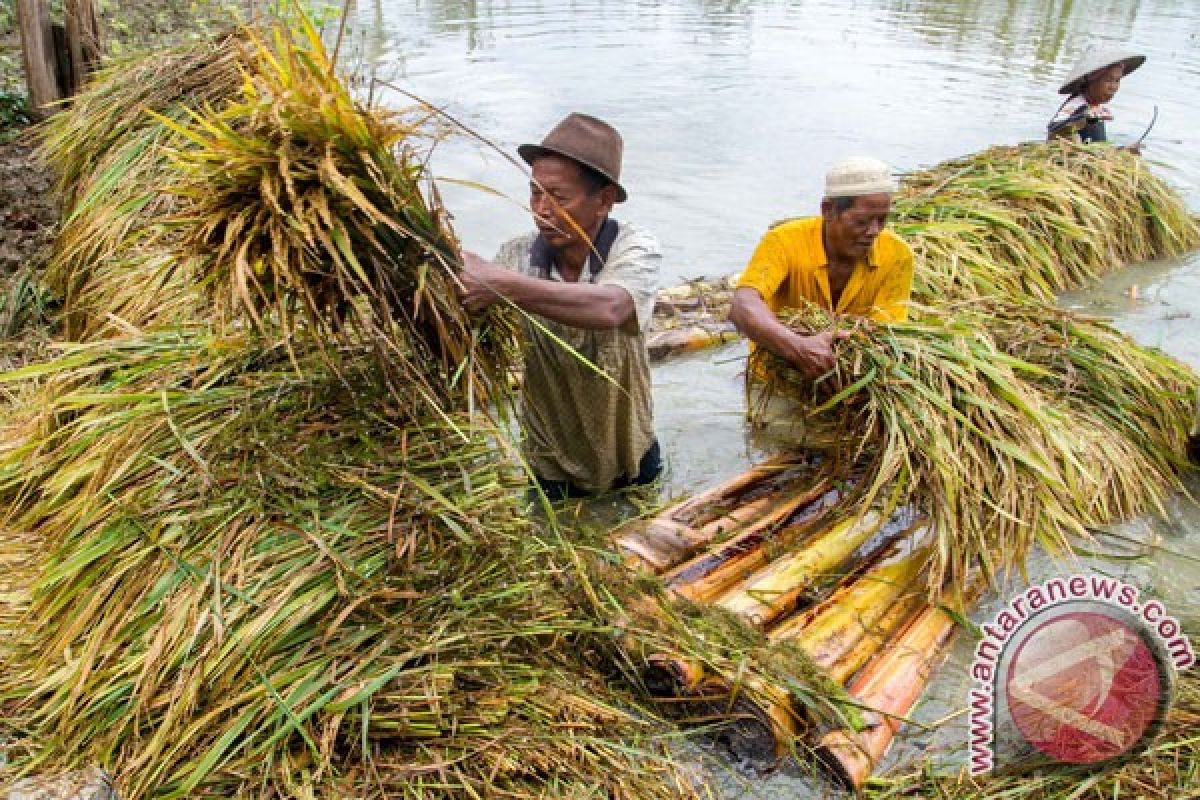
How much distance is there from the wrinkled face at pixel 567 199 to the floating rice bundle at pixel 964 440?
0.86 m

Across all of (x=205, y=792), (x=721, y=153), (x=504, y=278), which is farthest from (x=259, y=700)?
(x=721, y=153)

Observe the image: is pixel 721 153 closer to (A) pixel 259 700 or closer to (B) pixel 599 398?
(B) pixel 599 398

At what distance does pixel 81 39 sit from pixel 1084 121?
6695mm

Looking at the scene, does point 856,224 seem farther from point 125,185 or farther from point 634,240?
point 125,185

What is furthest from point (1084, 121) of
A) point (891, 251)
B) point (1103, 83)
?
point (891, 251)

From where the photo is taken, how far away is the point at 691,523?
299 cm

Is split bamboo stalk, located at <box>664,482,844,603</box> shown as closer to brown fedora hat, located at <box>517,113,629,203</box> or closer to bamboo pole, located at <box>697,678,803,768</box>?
bamboo pole, located at <box>697,678,803,768</box>

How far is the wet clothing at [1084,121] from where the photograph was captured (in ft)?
21.8

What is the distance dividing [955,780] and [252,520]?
1.77 metres

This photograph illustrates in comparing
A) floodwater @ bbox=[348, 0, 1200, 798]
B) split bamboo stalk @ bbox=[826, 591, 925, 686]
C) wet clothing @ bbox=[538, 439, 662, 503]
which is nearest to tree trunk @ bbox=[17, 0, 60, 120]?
floodwater @ bbox=[348, 0, 1200, 798]

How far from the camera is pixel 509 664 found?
6.74 feet

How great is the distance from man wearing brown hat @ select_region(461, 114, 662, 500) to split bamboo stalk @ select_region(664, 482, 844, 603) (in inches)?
25.3

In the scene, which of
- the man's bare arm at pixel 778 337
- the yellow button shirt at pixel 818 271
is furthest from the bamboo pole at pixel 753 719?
the yellow button shirt at pixel 818 271

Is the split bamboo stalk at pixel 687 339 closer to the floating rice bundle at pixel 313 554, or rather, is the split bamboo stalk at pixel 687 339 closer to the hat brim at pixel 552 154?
the hat brim at pixel 552 154
